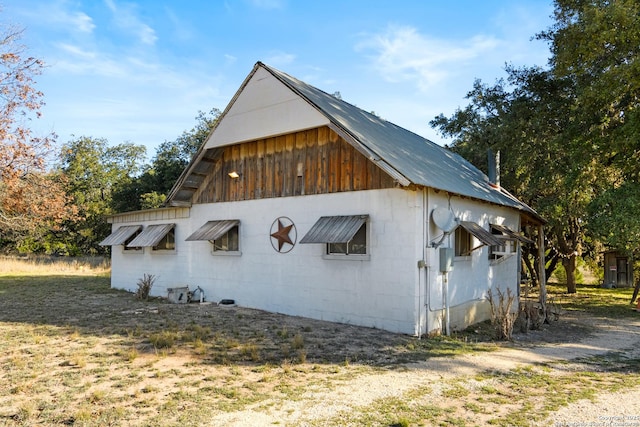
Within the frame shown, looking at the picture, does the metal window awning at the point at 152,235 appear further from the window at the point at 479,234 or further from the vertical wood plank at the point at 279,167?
the window at the point at 479,234

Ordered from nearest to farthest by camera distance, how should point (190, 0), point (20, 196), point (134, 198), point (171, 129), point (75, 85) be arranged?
point (190, 0) < point (75, 85) < point (20, 196) < point (134, 198) < point (171, 129)

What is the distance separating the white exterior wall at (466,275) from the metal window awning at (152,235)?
8.93 meters

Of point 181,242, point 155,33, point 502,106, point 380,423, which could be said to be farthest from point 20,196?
point 502,106

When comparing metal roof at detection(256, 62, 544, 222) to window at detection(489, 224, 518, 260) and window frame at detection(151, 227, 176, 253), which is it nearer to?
window at detection(489, 224, 518, 260)

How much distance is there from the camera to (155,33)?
11125mm

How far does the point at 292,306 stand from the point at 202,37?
790cm

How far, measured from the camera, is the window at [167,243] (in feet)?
48.8

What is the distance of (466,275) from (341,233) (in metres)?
3.76

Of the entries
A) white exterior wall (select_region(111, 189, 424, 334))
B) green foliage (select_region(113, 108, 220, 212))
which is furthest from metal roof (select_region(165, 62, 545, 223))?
green foliage (select_region(113, 108, 220, 212))

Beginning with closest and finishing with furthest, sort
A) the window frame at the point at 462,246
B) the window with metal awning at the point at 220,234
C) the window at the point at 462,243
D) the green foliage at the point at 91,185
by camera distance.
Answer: the window frame at the point at 462,246, the window at the point at 462,243, the window with metal awning at the point at 220,234, the green foliage at the point at 91,185

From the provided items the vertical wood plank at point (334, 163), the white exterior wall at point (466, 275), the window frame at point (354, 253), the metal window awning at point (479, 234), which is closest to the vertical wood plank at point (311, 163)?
the vertical wood plank at point (334, 163)

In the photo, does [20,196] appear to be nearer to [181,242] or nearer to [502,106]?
[181,242]

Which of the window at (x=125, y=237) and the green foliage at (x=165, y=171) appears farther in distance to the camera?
the green foliage at (x=165, y=171)

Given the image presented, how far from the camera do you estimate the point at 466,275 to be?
1115cm
